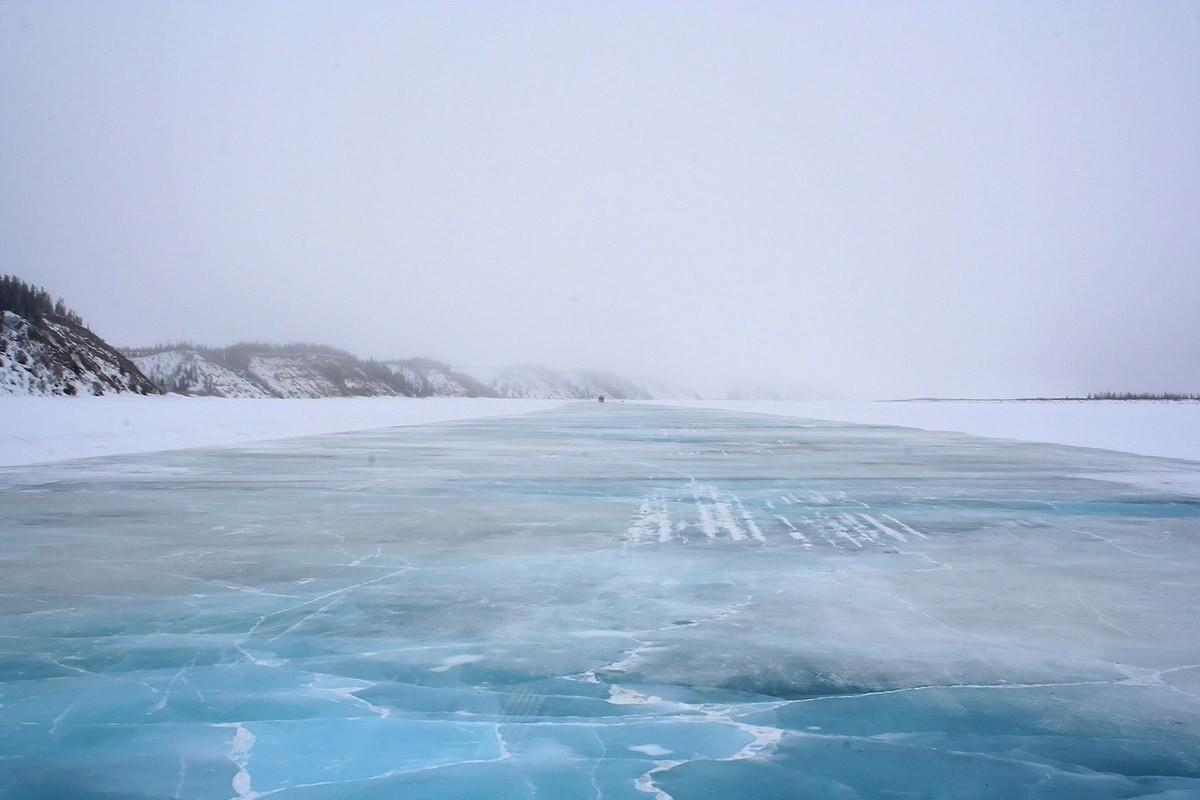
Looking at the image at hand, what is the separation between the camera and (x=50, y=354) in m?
61.6

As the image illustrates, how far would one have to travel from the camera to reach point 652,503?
11.7 m

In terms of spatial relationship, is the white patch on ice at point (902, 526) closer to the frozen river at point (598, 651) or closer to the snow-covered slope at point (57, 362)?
the frozen river at point (598, 651)

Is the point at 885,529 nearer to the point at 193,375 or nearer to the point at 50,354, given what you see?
the point at 50,354

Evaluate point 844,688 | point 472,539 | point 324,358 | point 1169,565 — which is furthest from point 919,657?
point 324,358

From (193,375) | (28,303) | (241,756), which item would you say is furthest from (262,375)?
(241,756)

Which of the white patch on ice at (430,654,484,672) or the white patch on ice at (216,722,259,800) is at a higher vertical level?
the white patch on ice at (430,654,484,672)

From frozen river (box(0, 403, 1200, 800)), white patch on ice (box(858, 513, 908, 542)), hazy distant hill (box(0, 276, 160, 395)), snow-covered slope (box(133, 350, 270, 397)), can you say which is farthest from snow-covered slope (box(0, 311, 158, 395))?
snow-covered slope (box(133, 350, 270, 397))

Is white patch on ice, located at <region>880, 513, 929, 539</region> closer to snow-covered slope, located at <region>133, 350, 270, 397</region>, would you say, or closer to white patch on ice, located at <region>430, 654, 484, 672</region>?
white patch on ice, located at <region>430, 654, 484, 672</region>

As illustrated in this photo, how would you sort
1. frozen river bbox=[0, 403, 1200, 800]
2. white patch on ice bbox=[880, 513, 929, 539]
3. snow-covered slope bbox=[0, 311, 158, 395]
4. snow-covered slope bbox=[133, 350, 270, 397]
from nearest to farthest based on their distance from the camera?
frozen river bbox=[0, 403, 1200, 800], white patch on ice bbox=[880, 513, 929, 539], snow-covered slope bbox=[0, 311, 158, 395], snow-covered slope bbox=[133, 350, 270, 397]

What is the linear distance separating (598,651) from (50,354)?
67723 millimetres

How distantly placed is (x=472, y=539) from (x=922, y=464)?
11696 mm

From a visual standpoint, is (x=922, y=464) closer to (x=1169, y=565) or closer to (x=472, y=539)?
(x=1169, y=565)

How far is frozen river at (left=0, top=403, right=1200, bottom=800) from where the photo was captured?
141 inches

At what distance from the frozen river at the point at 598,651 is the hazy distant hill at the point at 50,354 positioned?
174 feet
